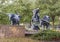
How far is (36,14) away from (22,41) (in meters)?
5.74

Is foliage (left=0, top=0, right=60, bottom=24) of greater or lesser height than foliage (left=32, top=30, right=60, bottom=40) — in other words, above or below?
above

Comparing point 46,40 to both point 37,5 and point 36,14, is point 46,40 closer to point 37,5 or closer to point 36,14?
point 36,14

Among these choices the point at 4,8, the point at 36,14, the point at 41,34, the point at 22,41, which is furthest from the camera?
the point at 4,8

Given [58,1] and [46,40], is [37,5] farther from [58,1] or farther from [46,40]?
[46,40]

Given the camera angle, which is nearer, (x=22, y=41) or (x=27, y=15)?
(x=22, y=41)

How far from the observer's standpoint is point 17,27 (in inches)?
584

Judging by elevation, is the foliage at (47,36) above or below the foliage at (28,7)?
below

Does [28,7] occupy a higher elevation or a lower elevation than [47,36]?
higher

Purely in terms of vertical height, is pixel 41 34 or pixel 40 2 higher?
pixel 40 2

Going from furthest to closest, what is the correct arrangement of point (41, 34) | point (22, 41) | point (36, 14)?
point (36, 14)
point (41, 34)
point (22, 41)

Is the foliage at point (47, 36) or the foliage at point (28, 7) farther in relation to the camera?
the foliage at point (28, 7)

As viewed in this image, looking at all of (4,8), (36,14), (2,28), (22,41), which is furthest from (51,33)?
(4,8)

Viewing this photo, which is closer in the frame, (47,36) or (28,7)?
(47,36)

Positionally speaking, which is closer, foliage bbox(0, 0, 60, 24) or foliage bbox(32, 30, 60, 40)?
foliage bbox(32, 30, 60, 40)
